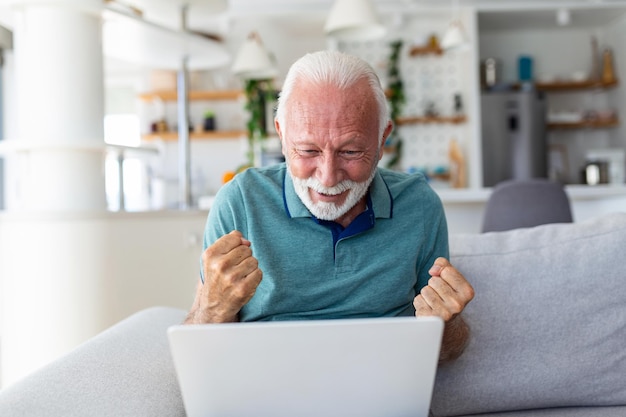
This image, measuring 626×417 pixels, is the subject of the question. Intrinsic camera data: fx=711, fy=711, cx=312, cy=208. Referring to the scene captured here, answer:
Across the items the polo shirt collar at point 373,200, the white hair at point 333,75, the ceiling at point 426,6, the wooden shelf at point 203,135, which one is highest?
the ceiling at point 426,6

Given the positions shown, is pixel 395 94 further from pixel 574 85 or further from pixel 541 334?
pixel 541 334

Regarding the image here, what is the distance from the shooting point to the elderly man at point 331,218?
1.39 m

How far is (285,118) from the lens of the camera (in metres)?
1.44

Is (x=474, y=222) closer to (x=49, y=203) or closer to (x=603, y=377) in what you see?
(x=49, y=203)

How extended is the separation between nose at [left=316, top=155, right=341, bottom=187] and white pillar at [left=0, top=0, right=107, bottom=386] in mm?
1510

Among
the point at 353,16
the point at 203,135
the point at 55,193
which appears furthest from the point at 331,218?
the point at 203,135

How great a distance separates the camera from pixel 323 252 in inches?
57.2

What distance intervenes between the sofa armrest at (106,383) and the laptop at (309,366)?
8.1 inches

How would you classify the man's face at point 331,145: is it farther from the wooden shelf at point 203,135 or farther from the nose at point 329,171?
the wooden shelf at point 203,135

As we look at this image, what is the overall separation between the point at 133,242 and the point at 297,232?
5.24 ft

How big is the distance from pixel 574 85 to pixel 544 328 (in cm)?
599

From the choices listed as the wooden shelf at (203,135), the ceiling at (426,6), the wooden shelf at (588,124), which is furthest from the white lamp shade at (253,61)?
Result: the wooden shelf at (588,124)

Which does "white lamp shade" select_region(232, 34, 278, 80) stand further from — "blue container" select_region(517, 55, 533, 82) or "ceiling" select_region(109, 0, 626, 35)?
"blue container" select_region(517, 55, 533, 82)

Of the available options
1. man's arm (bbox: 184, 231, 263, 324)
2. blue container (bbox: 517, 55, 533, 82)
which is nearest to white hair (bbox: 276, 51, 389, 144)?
man's arm (bbox: 184, 231, 263, 324)
